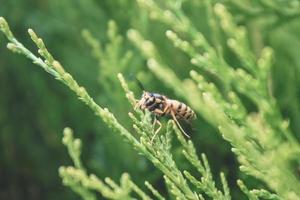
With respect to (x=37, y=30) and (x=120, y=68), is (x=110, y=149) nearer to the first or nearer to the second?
(x=120, y=68)

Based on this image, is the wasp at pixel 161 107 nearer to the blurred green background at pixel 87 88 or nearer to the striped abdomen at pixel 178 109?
the striped abdomen at pixel 178 109

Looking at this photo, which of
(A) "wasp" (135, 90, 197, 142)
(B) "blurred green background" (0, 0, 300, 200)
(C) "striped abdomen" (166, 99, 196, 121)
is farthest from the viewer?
(B) "blurred green background" (0, 0, 300, 200)

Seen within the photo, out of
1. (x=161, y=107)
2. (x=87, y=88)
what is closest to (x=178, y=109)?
(x=161, y=107)

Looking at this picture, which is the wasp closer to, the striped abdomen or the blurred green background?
the striped abdomen

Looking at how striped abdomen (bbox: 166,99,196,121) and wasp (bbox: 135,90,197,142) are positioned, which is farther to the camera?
striped abdomen (bbox: 166,99,196,121)

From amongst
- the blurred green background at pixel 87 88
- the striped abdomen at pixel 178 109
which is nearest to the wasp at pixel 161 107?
the striped abdomen at pixel 178 109

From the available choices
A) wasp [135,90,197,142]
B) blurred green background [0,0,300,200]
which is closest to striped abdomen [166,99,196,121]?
wasp [135,90,197,142]
